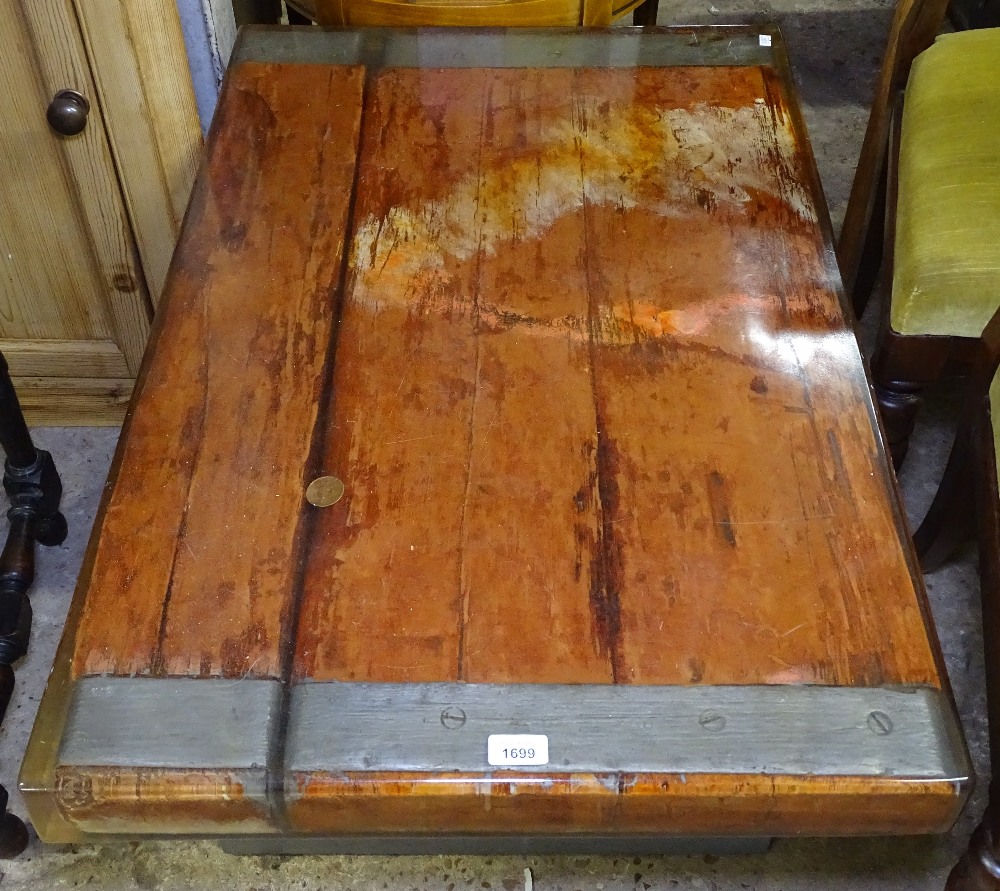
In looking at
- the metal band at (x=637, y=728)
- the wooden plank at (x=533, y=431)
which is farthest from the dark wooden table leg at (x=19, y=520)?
the metal band at (x=637, y=728)

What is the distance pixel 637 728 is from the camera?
25.8 inches

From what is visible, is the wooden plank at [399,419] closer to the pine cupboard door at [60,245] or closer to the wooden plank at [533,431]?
the wooden plank at [533,431]

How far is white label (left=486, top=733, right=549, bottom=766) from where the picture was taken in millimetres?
642

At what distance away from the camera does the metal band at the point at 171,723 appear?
646 mm

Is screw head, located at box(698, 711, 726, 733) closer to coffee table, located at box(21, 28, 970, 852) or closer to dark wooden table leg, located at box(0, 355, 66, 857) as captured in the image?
coffee table, located at box(21, 28, 970, 852)

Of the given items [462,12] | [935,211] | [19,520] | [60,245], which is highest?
[462,12]

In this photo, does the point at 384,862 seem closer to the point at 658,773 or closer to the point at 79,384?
the point at 658,773

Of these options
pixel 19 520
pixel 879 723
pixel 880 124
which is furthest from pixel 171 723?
pixel 880 124

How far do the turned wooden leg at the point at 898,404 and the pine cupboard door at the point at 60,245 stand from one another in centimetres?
105

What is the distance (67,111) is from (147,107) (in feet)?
0.31

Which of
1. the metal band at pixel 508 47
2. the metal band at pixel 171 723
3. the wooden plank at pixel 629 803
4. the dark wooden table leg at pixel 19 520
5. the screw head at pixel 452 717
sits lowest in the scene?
the dark wooden table leg at pixel 19 520

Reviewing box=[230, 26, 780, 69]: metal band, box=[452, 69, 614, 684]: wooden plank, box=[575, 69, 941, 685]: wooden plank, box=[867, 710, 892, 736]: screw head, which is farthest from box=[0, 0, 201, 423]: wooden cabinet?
box=[867, 710, 892, 736]: screw head

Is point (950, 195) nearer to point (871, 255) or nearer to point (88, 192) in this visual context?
point (871, 255)

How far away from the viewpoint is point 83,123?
49.7 inches
